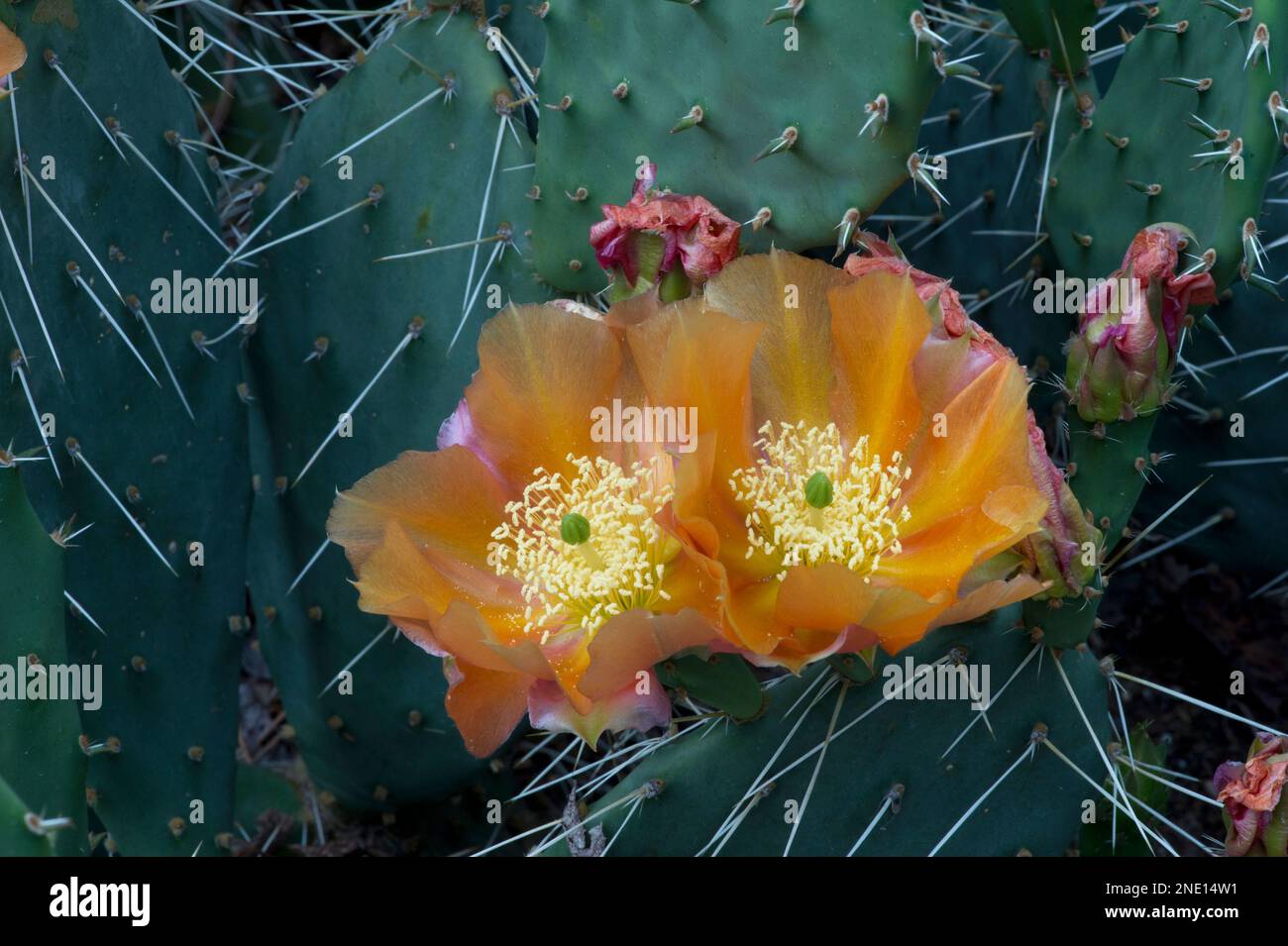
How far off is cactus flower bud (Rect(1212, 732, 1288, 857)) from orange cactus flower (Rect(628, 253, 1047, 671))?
0.23 metres

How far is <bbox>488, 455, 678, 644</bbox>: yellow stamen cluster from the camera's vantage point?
96cm

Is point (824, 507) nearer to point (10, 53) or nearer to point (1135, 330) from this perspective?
point (1135, 330)

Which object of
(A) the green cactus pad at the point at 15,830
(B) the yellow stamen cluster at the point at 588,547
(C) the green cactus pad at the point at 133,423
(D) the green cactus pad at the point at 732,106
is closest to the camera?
(A) the green cactus pad at the point at 15,830

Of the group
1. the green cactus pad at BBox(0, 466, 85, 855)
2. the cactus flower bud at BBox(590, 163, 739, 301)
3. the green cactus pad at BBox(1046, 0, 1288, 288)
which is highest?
the green cactus pad at BBox(1046, 0, 1288, 288)

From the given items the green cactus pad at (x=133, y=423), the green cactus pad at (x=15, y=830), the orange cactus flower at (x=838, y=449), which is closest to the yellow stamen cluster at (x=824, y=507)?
the orange cactus flower at (x=838, y=449)

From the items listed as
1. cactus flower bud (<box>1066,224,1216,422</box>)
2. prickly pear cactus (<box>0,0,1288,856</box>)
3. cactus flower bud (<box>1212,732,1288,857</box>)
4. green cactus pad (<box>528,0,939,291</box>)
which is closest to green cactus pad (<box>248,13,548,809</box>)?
prickly pear cactus (<box>0,0,1288,856</box>)

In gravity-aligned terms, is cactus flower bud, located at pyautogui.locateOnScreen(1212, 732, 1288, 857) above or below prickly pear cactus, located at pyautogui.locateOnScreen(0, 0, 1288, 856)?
below

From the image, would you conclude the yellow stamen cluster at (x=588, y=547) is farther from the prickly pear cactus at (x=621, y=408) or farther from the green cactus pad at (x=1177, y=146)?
the green cactus pad at (x=1177, y=146)

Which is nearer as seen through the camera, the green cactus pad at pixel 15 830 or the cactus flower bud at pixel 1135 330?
the green cactus pad at pixel 15 830

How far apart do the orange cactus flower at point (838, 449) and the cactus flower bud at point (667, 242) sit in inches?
1.9

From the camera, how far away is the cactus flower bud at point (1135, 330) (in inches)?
40.8

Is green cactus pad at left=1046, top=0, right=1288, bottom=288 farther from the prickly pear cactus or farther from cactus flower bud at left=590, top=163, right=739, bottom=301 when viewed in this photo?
cactus flower bud at left=590, top=163, right=739, bottom=301

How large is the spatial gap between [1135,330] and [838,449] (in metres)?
0.24
